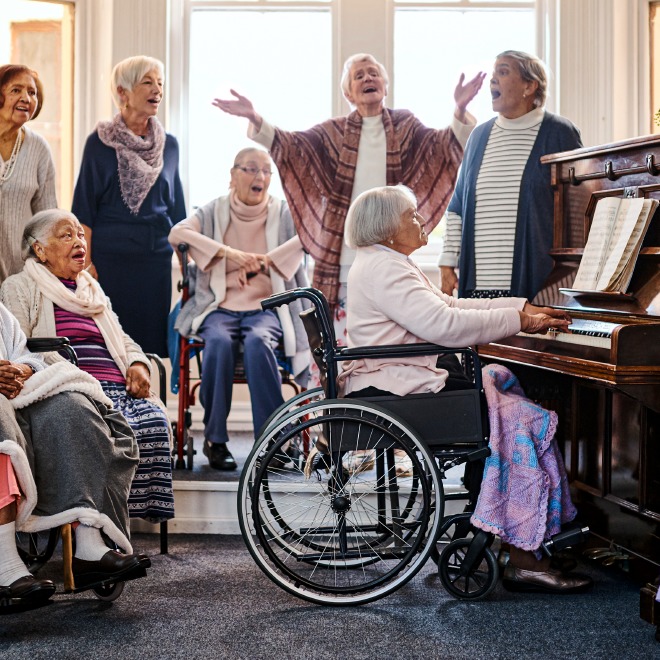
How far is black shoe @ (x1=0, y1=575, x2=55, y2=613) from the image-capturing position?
7.27 feet

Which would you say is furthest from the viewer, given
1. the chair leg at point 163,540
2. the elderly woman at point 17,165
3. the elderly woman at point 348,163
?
the elderly woman at point 348,163

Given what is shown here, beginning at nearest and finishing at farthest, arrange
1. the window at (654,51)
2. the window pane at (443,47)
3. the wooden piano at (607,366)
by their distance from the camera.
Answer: the wooden piano at (607,366) < the window at (654,51) < the window pane at (443,47)

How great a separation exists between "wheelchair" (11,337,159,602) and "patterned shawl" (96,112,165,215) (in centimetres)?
83

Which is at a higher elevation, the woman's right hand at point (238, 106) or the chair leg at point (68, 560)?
the woman's right hand at point (238, 106)

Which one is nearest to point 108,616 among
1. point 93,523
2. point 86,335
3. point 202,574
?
point 93,523

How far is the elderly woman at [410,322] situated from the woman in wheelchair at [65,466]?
638 mm

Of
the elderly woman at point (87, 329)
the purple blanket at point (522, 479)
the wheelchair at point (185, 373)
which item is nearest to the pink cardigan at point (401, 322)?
the purple blanket at point (522, 479)

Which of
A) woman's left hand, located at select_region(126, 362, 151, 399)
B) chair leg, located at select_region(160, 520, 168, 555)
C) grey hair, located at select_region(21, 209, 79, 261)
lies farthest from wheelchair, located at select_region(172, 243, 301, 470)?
grey hair, located at select_region(21, 209, 79, 261)

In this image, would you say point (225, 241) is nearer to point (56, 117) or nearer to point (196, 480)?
point (196, 480)

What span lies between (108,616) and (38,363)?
651 mm

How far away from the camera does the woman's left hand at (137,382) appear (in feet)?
9.51

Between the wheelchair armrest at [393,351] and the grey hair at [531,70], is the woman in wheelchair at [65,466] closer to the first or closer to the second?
the wheelchair armrest at [393,351]

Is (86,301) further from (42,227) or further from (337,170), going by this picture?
(337,170)

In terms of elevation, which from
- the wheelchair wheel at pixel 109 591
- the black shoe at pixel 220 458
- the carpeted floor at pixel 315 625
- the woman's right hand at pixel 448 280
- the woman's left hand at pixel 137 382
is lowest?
the carpeted floor at pixel 315 625
